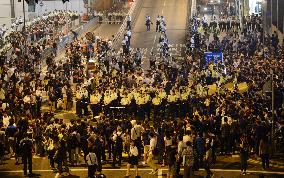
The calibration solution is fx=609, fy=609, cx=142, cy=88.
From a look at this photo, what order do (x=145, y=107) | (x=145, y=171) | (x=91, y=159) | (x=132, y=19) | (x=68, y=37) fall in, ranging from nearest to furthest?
(x=91, y=159) → (x=145, y=171) → (x=145, y=107) → (x=68, y=37) → (x=132, y=19)

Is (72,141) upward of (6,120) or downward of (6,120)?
downward

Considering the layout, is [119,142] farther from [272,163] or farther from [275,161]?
[275,161]

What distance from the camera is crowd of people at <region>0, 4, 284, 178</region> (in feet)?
72.4

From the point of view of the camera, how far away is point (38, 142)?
79.7ft

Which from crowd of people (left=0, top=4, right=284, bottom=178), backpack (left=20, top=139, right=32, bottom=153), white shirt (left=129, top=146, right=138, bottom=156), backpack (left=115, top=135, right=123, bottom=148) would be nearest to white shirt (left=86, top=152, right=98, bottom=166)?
crowd of people (left=0, top=4, right=284, bottom=178)

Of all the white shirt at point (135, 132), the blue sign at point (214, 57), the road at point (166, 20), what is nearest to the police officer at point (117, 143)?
the white shirt at point (135, 132)

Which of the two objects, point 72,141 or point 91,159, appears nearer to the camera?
point 91,159

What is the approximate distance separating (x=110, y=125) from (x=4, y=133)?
4285mm

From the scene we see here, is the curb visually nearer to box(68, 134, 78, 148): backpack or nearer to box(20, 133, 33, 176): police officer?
box(68, 134, 78, 148): backpack

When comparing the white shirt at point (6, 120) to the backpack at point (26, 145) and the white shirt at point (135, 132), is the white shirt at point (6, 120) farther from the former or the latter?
the white shirt at point (135, 132)

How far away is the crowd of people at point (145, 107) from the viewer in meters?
22.1

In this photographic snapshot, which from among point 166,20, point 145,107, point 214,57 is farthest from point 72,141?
point 166,20

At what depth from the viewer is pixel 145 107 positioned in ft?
95.9

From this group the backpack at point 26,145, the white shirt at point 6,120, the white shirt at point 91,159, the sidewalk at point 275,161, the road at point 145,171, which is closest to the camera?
the white shirt at point 91,159
